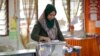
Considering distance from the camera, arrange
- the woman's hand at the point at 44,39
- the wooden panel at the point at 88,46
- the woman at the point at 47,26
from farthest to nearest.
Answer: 1. the wooden panel at the point at 88,46
2. the woman at the point at 47,26
3. the woman's hand at the point at 44,39

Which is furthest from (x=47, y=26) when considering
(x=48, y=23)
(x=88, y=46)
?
(x=88, y=46)

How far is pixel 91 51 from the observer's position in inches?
245

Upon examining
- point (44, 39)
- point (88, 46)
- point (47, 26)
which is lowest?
point (88, 46)

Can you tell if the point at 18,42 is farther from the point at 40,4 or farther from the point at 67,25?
the point at 67,25

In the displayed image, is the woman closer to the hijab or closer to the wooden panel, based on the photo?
the hijab

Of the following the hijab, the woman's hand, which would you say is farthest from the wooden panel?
the woman's hand

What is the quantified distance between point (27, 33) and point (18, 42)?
0.29 meters

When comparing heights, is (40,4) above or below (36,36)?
above

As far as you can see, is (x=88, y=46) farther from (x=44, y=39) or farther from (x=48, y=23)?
(x=44, y=39)

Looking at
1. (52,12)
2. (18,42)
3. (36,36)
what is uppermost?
(52,12)

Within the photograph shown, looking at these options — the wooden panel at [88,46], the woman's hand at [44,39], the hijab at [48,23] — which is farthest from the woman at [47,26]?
the wooden panel at [88,46]

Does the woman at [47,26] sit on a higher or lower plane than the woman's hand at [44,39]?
higher

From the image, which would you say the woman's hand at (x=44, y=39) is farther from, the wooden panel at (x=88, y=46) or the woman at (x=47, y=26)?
the wooden panel at (x=88, y=46)

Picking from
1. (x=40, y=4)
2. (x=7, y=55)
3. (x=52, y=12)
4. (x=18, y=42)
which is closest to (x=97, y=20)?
(x=40, y=4)
